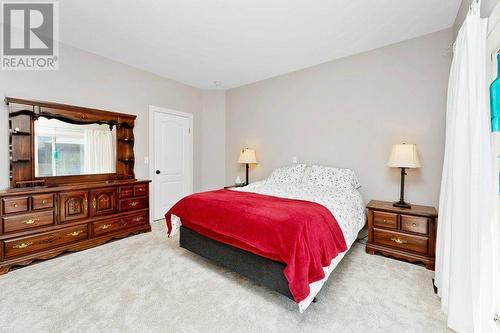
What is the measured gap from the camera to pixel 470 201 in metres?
1.49

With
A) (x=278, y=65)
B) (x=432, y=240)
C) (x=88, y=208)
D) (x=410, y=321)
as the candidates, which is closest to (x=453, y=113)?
(x=432, y=240)

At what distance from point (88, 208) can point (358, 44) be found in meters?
4.25

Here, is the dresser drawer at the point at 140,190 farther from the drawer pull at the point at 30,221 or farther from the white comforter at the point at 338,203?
the white comforter at the point at 338,203

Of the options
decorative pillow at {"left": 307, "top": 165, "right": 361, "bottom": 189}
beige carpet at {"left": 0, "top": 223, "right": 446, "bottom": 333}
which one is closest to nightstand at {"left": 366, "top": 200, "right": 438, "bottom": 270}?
beige carpet at {"left": 0, "top": 223, "right": 446, "bottom": 333}

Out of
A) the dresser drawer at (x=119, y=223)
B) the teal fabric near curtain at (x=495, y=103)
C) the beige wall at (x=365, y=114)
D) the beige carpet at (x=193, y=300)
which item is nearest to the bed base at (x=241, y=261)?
the beige carpet at (x=193, y=300)

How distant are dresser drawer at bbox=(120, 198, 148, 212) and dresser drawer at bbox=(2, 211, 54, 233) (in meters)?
0.81

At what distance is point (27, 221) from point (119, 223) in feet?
3.22

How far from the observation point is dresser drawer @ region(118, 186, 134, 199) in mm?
3249

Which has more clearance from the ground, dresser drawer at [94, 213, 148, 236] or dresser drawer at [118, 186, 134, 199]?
dresser drawer at [118, 186, 134, 199]

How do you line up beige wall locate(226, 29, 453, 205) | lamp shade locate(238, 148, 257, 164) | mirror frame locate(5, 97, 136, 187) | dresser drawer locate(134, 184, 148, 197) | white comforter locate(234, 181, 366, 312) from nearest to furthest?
white comforter locate(234, 181, 366, 312), mirror frame locate(5, 97, 136, 187), beige wall locate(226, 29, 453, 205), dresser drawer locate(134, 184, 148, 197), lamp shade locate(238, 148, 257, 164)

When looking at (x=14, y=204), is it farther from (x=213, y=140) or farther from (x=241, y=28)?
(x=213, y=140)

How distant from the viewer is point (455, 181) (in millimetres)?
1640

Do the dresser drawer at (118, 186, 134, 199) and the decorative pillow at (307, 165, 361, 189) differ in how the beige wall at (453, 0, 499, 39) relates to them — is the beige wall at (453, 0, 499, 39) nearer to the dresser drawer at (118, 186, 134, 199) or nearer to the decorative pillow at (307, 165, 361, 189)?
the decorative pillow at (307, 165, 361, 189)

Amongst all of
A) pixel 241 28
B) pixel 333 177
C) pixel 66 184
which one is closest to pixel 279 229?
pixel 333 177
